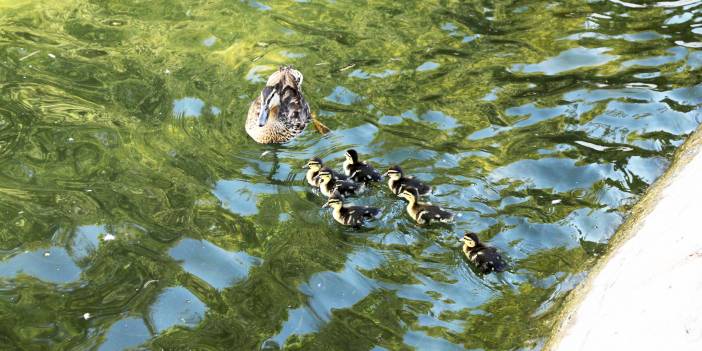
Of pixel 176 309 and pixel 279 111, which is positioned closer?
pixel 176 309

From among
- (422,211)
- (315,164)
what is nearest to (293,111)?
(315,164)

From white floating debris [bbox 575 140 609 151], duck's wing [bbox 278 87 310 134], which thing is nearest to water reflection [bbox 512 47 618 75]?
white floating debris [bbox 575 140 609 151]

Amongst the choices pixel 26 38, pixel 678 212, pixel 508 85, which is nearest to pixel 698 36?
pixel 508 85

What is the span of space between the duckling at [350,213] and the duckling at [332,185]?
0.09 metres

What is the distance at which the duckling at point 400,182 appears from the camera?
20.5ft

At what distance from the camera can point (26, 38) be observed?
8.48 metres

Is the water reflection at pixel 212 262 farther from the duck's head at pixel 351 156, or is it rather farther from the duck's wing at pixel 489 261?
the duck's wing at pixel 489 261

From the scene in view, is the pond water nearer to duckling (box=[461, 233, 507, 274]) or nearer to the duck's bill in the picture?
duckling (box=[461, 233, 507, 274])

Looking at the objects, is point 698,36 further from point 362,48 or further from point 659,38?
point 362,48

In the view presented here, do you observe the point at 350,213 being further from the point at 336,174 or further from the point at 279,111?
the point at 279,111

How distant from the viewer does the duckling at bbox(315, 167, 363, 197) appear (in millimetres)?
6250

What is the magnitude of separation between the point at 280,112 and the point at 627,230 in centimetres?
310

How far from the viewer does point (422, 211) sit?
5.95 meters

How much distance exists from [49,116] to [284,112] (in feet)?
6.86
